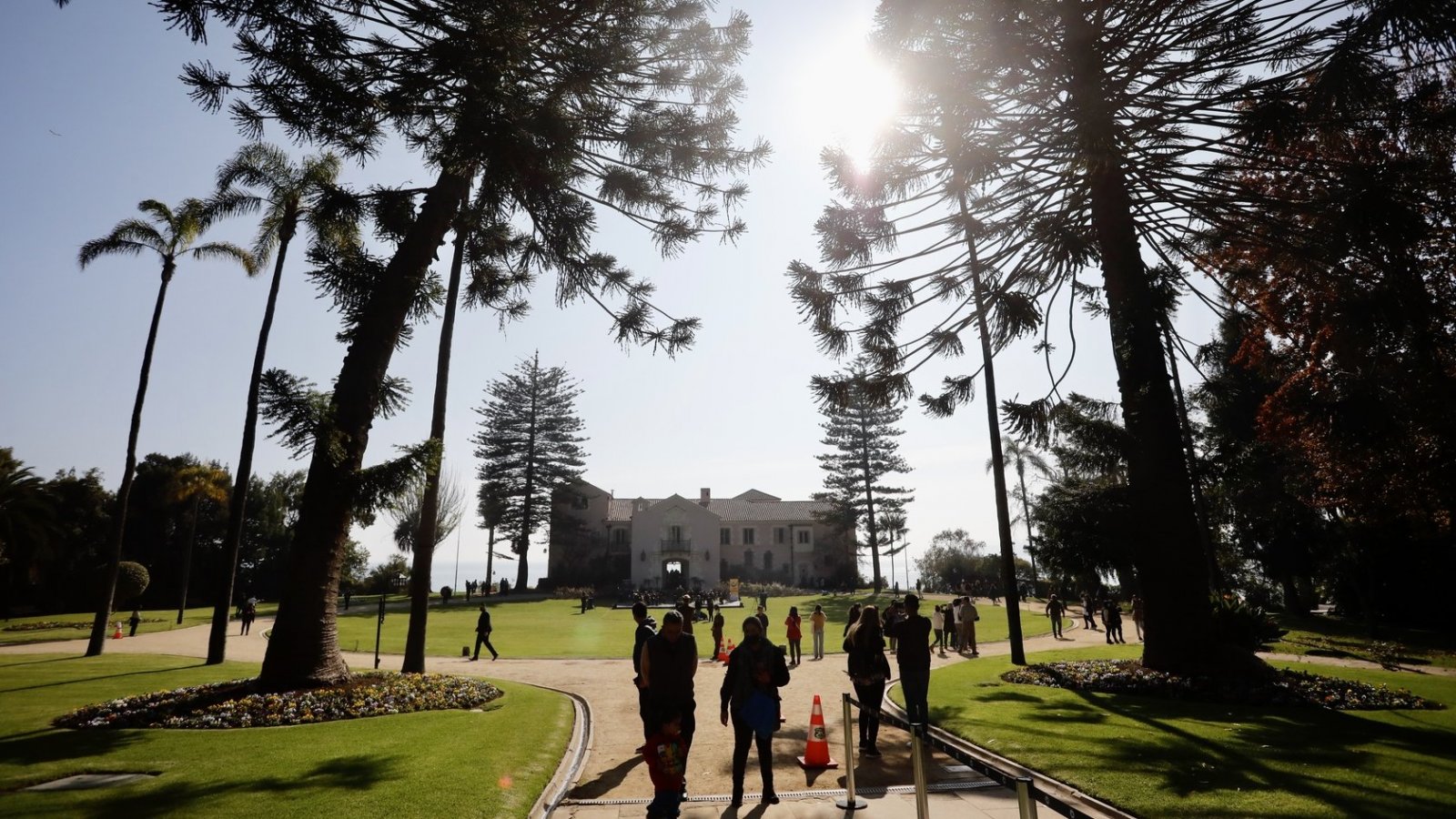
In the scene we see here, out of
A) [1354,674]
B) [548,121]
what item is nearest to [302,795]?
[548,121]

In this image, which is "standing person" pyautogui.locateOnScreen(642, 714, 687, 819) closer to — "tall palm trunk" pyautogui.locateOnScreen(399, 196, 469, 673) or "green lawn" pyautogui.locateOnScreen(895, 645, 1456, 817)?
"green lawn" pyautogui.locateOnScreen(895, 645, 1456, 817)

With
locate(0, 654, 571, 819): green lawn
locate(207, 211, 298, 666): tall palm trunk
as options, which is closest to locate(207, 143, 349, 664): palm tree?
locate(207, 211, 298, 666): tall palm trunk

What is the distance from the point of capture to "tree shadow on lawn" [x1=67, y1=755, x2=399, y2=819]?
5906 mm

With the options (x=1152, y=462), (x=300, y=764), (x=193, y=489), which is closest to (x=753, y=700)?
(x=300, y=764)

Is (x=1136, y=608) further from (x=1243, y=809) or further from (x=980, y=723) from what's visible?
(x=1243, y=809)

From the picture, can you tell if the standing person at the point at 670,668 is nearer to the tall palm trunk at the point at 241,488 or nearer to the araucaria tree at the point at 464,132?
the araucaria tree at the point at 464,132

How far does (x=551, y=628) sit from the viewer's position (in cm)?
3041

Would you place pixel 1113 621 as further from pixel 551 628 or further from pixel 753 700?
pixel 551 628

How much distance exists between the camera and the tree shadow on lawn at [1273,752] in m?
6.17

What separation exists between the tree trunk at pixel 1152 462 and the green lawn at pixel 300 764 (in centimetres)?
1130

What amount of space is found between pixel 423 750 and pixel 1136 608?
24.1 m

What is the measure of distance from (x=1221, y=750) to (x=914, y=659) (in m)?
3.60

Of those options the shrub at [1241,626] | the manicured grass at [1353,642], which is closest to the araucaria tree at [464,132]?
the shrub at [1241,626]

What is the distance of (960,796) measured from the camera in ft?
22.4
